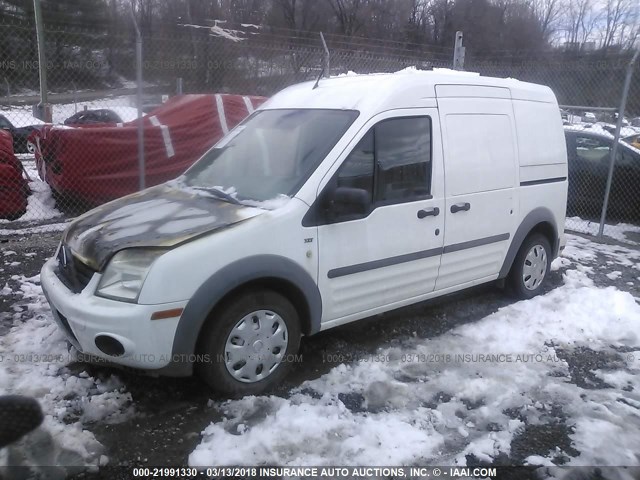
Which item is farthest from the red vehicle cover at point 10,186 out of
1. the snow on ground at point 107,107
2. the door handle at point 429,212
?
the door handle at point 429,212

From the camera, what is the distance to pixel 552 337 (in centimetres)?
448

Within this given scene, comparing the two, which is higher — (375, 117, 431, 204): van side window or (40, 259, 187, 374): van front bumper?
(375, 117, 431, 204): van side window

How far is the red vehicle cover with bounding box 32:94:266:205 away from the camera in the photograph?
716 centimetres

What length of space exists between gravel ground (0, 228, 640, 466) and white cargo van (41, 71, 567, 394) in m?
0.32

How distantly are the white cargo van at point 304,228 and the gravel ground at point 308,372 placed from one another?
32 cm

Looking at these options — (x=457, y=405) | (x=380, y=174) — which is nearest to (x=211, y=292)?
(x=380, y=174)

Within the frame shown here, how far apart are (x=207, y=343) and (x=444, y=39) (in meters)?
32.7

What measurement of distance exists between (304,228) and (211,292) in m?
0.73

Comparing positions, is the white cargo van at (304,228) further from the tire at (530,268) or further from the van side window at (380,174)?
the tire at (530,268)

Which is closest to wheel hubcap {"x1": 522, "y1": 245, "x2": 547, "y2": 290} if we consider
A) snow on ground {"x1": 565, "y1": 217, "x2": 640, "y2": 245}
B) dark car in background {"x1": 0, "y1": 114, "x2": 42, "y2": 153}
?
snow on ground {"x1": 565, "y1": 217, "x2": 640, "y2": 245}

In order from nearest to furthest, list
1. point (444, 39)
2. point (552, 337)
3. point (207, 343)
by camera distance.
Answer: point (207, 343) → point (552, 337) → point (444, 39)

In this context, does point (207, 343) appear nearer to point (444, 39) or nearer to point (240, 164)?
point (240, 164)

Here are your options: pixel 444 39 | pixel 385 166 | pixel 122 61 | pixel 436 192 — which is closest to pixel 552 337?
pixel 436 192

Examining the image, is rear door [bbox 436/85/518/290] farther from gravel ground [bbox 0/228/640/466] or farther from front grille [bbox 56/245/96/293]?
front grille [bbox 56/245/96/293]
